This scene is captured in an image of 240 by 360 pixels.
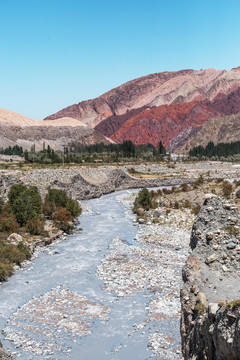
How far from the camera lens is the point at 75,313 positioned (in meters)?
18.0

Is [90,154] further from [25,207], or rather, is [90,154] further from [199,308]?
[199,308]

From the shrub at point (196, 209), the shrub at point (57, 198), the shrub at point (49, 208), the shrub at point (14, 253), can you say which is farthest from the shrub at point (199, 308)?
the shrub at point (57, 198)

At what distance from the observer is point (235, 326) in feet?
28.9

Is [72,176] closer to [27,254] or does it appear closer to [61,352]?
[27,254]

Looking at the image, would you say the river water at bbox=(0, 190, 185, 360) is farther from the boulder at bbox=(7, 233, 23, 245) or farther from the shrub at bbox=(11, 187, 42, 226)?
the shrub at bbox=(11, 187, 42, 226)

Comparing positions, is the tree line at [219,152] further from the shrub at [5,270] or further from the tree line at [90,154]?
the shrub at [5,270]

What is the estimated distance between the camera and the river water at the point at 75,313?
15.0 meters

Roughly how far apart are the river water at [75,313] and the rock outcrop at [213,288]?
3675 mm

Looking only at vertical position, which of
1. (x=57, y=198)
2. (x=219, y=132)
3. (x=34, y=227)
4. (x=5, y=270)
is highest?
(x=219, y=132)

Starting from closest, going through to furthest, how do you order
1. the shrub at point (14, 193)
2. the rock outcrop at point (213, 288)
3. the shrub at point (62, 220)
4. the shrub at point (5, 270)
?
the rock outcrop at point (213, 288) → the shrub at point (5, 270) → the shrub at point (62, 220) → the shrub at point (14, 193)

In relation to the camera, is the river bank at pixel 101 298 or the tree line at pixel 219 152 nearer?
the river bank at pixel 101 298

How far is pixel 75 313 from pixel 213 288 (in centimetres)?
849

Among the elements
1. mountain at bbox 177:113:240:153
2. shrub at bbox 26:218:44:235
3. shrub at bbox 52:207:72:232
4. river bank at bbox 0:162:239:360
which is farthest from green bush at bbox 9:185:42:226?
mountain at bbox 177:113:240:153

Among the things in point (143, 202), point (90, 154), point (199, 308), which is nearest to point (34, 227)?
point (143, 202)
